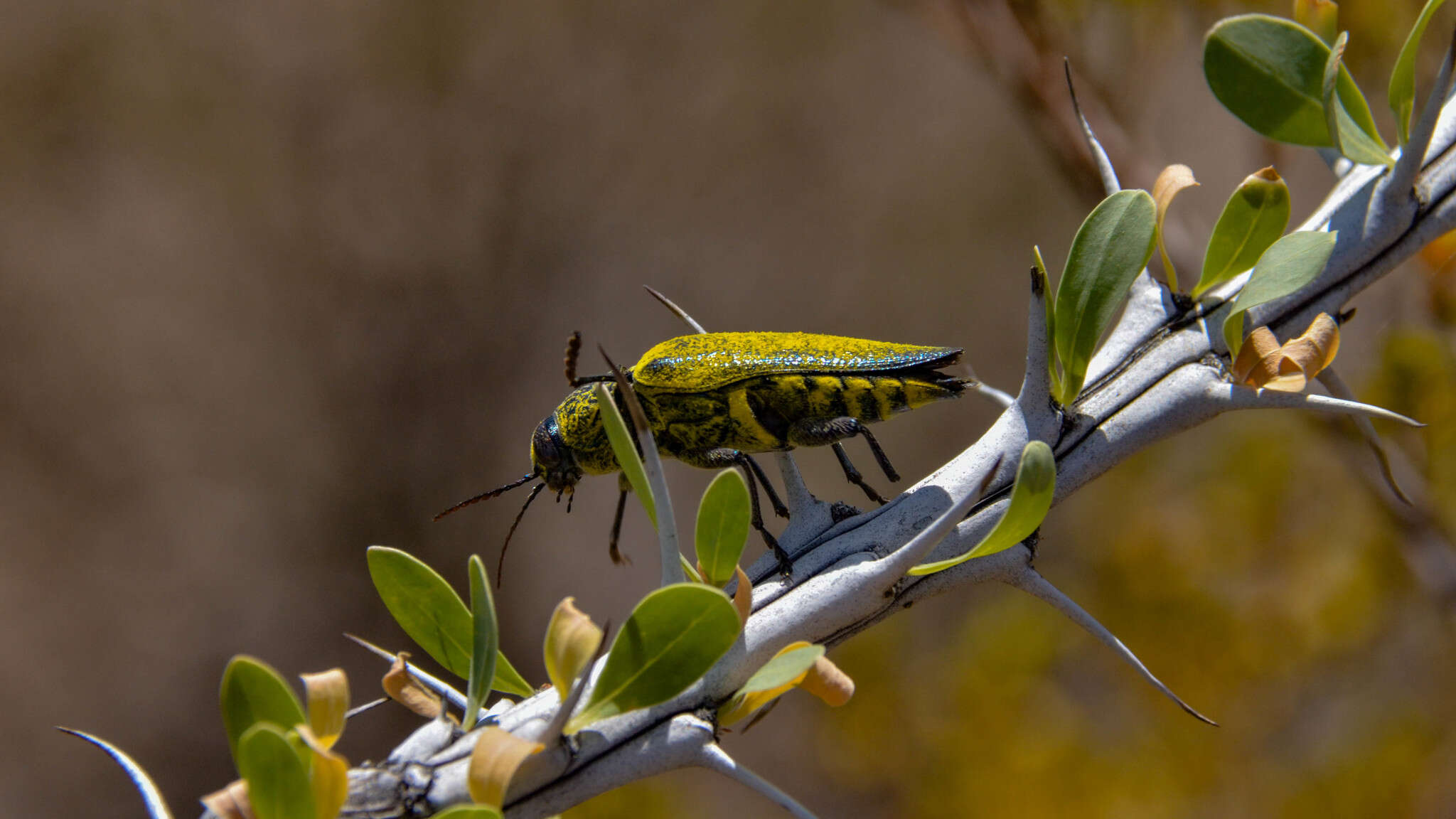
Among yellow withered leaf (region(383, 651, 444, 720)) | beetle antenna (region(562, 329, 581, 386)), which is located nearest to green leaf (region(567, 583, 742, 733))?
yellow withered leaf (region(383, 651, 444, 720))

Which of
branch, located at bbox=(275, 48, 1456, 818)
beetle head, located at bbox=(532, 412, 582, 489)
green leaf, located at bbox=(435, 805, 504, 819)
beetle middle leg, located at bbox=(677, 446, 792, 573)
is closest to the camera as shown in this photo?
green leaf, located at bbox=(435, 805, 504, 819)

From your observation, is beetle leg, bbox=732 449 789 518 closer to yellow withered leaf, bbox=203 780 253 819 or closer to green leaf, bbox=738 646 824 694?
green leaf, bbox=738 646 824 694

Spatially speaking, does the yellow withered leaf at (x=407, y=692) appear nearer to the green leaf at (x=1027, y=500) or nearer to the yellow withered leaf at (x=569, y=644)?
the yellow withered leaf at (x=569, y=644)

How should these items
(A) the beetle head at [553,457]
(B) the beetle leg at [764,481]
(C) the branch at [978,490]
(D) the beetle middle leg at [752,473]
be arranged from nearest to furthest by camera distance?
(C) the branch at [978,490], (D) the beetle middle leg at [752,473], (B) the beetle leg at [764,481], (A) the beetle head at [553,457]

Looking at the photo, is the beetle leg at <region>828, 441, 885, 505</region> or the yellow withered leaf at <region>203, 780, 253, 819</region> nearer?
the yellow withered leaf at <region>203, 780, 253, 819</region>

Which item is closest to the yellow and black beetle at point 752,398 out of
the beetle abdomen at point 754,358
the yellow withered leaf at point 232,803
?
the beetle abdomen at point 754,358

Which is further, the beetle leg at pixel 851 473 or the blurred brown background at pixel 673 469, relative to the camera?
the blurred brown background at pixel 673 469
